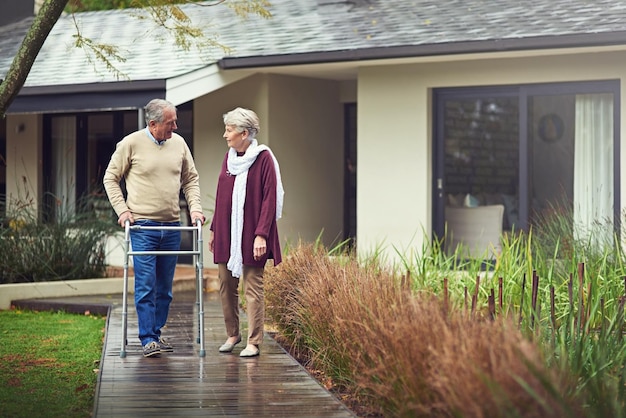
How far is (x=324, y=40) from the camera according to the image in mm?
13383

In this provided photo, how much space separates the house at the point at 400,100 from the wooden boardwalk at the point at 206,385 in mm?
3770

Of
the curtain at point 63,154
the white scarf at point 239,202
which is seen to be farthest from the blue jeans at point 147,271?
the curtain at point 63,154

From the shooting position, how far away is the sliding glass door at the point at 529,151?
12109mm

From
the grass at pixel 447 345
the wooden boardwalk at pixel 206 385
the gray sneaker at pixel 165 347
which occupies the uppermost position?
the grass at pixel 447 345

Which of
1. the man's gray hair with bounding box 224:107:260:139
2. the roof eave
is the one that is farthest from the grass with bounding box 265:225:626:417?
the roof eave

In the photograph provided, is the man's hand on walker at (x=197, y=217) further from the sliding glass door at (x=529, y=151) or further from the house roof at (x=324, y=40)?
the sliding glass door at (x=529, y=151)

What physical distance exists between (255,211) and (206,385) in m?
1.61

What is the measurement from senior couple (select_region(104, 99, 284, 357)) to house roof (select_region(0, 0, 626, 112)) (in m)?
3.10

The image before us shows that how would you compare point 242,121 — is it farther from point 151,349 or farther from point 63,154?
point 63,154

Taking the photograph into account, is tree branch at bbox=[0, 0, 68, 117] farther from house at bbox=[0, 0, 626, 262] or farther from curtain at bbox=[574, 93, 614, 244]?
curtain at bbox=[574, 93, 614, 244]

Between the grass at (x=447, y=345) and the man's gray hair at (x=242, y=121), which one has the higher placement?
the man's gray hair at (x=242, y=121)

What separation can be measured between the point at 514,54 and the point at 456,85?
981 mm

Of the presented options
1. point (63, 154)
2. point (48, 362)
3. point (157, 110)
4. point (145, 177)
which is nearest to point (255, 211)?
point (145, 177)

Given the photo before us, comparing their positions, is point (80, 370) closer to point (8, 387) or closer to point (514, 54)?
point (8, 387)
